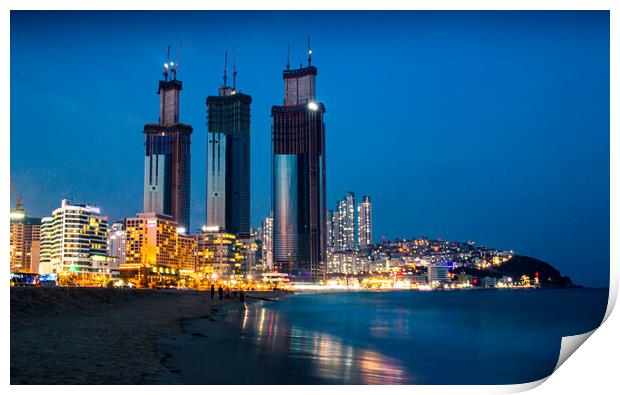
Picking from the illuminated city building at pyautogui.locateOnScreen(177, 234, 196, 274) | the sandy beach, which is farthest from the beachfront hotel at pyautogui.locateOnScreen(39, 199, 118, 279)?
the sandy beach

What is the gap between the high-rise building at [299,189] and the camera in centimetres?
11112

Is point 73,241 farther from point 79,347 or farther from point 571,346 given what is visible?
point 571,346

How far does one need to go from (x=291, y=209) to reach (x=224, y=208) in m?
20.7

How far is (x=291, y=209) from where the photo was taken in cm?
11375

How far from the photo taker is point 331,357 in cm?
920

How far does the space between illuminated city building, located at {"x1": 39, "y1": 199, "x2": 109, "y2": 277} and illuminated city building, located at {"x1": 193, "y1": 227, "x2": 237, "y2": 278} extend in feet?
122

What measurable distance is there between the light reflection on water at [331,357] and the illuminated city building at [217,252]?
84.7 m

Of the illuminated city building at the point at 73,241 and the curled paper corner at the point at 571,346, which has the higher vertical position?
the illuminated city building at the point at 73,241

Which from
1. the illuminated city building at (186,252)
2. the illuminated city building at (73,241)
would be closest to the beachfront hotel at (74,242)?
the illuminated city building at (73,241)

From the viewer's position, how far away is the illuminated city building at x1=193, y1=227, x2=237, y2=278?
317ft

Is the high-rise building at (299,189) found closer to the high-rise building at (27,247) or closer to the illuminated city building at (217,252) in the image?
the illuminated city building at (217,252)

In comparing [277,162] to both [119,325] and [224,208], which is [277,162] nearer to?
[224,208]
